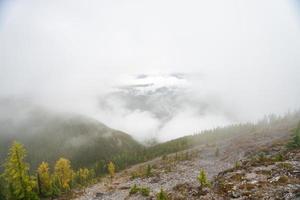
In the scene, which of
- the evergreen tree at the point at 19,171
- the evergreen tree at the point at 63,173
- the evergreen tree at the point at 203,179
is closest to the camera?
the evergreen tree at the point at 203,179

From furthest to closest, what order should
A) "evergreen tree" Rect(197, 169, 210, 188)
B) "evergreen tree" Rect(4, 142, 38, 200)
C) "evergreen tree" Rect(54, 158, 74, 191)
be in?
1. "evergreen tree" Rect(54, 158, 74, 191)
2. "evergreen tree" Rect(4, 142, 38, 200)
3. "evergreen tree" Rect(197, 169, 210, 188)

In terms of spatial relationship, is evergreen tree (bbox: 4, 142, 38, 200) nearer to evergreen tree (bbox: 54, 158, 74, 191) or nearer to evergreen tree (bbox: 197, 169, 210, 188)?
evergreen tree (bbox: 197, 169, 210, 188)

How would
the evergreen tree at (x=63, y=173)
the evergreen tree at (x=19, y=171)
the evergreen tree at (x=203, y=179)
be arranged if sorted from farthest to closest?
1. the evergreen tree at (x=63, y=173)
2. the evergreen tree at (x=19, y=171)
3. the evergreen tree at (x=203, y=179)

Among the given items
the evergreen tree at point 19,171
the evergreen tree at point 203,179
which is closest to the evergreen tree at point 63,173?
the evergreen tree at point 19,171

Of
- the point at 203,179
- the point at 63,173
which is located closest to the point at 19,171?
the point at 203,179

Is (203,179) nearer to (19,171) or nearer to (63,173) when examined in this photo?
(19,171)

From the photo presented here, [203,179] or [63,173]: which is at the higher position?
[63,173]

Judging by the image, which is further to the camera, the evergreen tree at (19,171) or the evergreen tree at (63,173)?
the evergreen tree at (63,173)

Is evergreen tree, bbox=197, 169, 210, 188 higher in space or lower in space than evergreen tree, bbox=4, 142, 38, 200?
lower

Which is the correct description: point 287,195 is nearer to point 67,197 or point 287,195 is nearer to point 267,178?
point 267,178

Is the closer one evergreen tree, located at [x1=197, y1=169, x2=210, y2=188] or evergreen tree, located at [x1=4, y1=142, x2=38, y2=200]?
evergreen tree, located at [x1=197, y1=169, x2=210, y2=188]

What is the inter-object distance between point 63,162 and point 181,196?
6237 cm

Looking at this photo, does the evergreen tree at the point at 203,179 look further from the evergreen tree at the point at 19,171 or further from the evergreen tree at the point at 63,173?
the evergreen tree at the point at 63,173

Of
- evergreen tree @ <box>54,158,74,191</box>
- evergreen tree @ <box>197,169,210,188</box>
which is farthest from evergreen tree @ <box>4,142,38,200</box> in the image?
evergreen tree @ <box>54,158,74,191</box>
